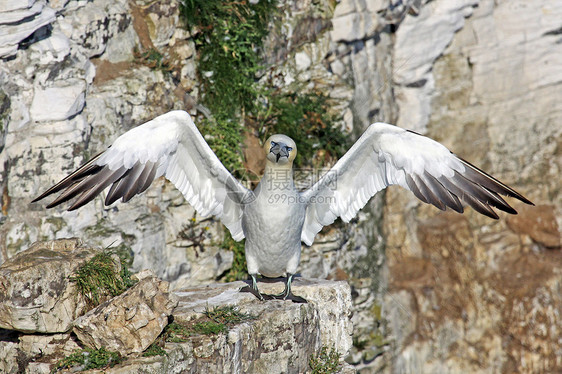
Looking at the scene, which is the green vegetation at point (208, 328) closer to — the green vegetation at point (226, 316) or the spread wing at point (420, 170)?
the green vegetation at point (226, 316)

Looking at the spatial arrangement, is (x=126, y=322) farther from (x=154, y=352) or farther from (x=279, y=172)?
(x=279, y=172)

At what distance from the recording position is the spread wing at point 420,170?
5633 mm

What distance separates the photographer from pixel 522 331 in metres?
10.9

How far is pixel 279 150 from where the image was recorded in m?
5.49

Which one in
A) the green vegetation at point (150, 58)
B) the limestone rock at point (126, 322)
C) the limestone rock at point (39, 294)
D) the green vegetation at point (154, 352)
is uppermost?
the green vegetation at point (150, 58)

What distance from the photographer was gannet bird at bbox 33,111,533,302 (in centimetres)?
540

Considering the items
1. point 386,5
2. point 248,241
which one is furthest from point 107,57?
point 386,5

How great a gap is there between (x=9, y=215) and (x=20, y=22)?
1.81 m

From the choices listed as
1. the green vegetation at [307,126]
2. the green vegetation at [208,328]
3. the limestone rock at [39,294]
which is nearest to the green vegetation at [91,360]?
the limestone rock at [39,294]

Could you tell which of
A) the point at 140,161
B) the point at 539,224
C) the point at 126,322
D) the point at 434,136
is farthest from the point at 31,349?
the point at 539,224

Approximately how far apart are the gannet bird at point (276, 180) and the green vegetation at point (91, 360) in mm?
1231

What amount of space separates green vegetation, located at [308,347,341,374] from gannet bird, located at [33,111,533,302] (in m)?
0.59

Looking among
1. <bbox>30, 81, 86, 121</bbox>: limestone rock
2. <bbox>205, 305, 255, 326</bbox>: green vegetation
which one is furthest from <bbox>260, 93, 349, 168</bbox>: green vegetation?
<bbox>205, 305, 255, 326</bbox>: green vegetation

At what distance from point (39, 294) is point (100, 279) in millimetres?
474
